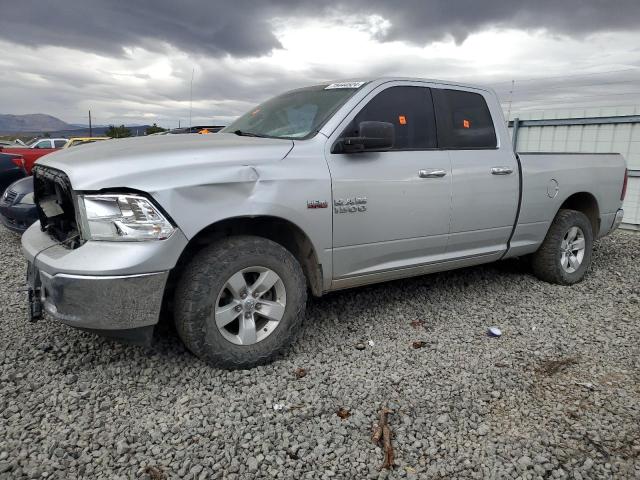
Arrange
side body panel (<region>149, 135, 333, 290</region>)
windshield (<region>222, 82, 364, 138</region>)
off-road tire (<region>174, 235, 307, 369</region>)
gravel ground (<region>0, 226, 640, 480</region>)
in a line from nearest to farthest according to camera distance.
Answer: gravel ground (<region>0, 226, 640, 480</region>) → side body panel (<region>149, 135, 333, 290</region>) → off-road tire (<region>174, 235, 307, 369</region>) → windshield (<region>222, 82, 364, 138</region>)

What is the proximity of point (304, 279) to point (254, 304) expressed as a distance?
0.39 meters

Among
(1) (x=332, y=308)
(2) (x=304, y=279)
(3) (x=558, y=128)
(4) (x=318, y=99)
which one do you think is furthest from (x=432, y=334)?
(3) (x=558, y=128)

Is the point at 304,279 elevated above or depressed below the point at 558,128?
below

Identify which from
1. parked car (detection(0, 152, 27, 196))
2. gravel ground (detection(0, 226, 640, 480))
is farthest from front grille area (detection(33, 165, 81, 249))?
parked car (detection(0, 152, 27, 196))

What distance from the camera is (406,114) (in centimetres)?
377

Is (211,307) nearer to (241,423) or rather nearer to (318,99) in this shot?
(241,423)

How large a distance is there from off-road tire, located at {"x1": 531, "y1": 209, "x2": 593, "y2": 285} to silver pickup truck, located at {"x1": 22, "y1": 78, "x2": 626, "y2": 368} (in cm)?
48

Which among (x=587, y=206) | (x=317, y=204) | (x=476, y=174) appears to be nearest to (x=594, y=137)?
(x=587, y=206)

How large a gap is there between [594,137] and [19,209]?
30.8 feet

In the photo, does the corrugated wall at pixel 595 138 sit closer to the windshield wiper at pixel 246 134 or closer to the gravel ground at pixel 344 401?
the gravel ground at pixel 344 401

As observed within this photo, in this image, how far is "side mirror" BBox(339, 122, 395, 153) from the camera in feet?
10.3

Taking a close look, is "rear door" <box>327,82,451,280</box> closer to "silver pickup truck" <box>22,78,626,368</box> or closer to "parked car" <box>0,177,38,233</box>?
"silver pickup truck" <box>22,78,626,368</box>

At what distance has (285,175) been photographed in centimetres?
301

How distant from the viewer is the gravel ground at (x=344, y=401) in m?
2.26
